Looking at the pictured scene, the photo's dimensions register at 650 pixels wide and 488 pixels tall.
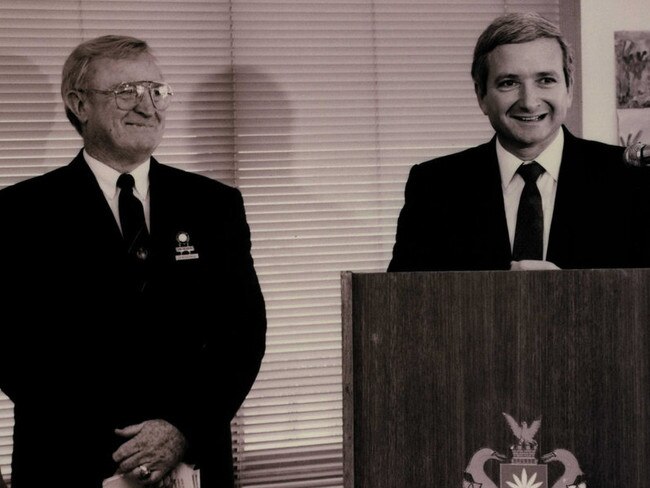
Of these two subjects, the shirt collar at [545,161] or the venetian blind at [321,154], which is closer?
the shirt collar at [545,161]

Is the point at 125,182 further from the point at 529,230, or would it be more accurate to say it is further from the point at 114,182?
the point at 529,230

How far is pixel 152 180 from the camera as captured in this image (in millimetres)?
1891

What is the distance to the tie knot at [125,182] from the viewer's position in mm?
1817

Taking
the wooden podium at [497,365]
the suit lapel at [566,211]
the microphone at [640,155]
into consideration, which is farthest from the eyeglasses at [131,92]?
the microphone at [640,155]

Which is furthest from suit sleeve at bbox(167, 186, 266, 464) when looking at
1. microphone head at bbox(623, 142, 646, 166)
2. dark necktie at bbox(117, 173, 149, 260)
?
microphone head at bbox(623, 142, 646, 166)

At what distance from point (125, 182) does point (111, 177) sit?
0.20ft

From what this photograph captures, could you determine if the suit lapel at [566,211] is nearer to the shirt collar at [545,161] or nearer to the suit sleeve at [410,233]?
the shirt collar at [545,161]

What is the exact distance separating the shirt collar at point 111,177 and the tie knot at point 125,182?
28 mm

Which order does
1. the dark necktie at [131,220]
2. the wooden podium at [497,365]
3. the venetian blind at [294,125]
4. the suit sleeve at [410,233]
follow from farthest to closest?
the venetian blind at [294,125], the dark necktie at [131,220], the suit sleeve at [410,233], the wooden podium at [497,365]

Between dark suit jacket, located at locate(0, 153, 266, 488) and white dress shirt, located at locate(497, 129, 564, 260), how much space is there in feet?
2.30

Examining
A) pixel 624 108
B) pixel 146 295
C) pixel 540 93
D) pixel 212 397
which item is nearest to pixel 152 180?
pixel 146 295

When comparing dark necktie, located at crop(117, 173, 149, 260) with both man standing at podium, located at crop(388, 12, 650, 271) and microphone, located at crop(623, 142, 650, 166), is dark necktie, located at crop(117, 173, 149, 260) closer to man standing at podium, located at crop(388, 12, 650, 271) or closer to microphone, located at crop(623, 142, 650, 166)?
man standing at podium, located at crop(388, 12, 650, 271)

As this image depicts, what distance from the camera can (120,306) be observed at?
68.6 inches

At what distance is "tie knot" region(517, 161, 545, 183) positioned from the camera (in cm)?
161
